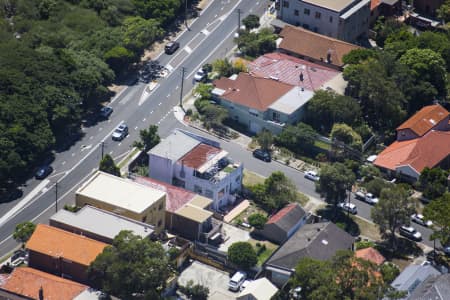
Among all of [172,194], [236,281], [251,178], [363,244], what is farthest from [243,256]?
[251,178]

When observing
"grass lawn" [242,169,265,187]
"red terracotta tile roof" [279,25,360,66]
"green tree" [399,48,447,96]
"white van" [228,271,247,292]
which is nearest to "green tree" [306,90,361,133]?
"green tree" [399,48,447,96]

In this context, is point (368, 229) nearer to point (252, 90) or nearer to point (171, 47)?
point (252, 90)

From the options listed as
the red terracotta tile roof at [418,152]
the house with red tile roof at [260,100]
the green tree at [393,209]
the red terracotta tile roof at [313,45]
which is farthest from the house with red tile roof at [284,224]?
the red terracotta tile roof at [313,45]

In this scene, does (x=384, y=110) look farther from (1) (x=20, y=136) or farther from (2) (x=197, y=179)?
(1) (x=20, y=136)

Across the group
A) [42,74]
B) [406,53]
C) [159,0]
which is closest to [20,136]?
[42,74]

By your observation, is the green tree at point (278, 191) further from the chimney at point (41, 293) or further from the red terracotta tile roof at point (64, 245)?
the chimney at point (41, 293)

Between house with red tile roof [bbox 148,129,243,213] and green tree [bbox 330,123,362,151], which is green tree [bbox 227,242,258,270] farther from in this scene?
green tree [bbox 330,123,362,151]

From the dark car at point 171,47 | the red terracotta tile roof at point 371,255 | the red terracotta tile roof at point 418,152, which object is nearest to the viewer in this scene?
the red terracotta tile roof at point 371,255
